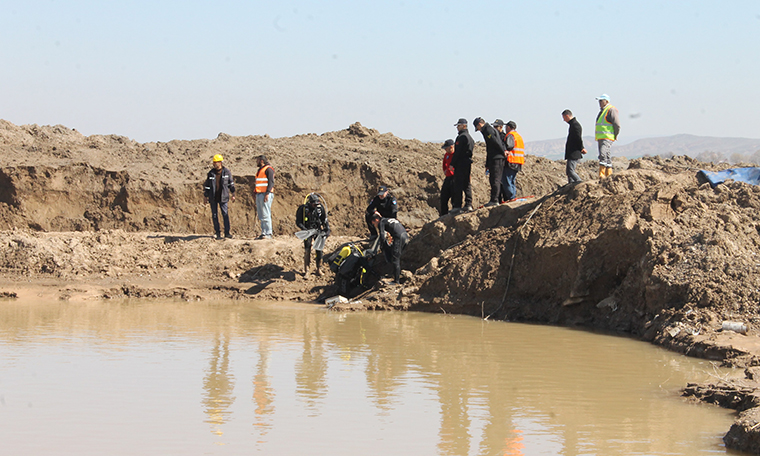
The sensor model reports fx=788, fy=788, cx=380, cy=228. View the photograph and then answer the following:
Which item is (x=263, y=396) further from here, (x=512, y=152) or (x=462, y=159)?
(x=512, y=152)

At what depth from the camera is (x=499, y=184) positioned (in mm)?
14602

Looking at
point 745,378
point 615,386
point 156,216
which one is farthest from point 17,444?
point 156,216

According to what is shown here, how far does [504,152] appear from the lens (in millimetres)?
14383

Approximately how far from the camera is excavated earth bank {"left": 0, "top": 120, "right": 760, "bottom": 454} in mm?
11352

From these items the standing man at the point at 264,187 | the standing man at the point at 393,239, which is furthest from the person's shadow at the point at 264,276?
the standing man at the point at 393,239

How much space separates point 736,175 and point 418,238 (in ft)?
19.4

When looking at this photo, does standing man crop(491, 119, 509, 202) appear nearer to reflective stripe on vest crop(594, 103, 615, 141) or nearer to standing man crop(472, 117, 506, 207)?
standing man crop(472, 117, 506, 207)

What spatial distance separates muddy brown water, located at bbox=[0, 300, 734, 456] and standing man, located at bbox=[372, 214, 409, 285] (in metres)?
2.17

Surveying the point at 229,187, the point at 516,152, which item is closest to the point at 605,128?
the point at 516,152

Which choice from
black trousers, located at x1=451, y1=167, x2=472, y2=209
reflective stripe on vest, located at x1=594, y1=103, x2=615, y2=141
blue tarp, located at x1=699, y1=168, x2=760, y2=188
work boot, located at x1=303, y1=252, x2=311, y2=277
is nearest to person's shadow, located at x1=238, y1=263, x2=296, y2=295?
work boot, located at x1=303, y1=252, x2=311, y2=277

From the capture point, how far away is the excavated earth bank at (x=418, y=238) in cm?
1135

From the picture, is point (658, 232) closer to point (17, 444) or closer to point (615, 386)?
point (615, 386)

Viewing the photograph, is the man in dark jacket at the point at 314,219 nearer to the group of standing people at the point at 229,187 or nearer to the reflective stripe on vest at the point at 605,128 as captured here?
the group of standing people at the point at 229,187

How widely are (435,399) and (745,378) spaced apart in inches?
125
